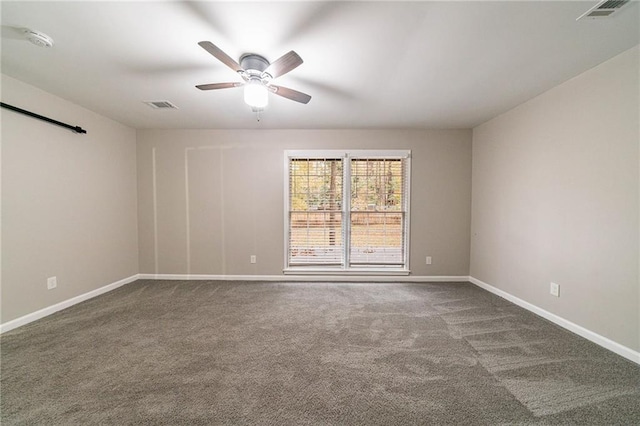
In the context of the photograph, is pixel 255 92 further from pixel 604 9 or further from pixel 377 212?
pixel 377 212

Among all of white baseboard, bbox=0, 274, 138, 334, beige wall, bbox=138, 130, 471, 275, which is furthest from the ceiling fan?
white baseboard, bbox=0, 274, 138, 334

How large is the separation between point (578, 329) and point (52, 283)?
18.4 ft

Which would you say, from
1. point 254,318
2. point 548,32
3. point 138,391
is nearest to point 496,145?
point 548,32

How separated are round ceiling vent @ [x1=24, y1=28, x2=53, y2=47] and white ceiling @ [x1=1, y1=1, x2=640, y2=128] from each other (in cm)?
5

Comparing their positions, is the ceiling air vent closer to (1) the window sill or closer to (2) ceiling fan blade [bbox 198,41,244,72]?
(2) ceiling fan blade [bbox 198,41,244,72]

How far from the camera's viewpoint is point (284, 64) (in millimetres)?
1744

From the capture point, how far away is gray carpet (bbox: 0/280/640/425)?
137 centimetres

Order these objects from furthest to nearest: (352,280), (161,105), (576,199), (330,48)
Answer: (352,280) < (161,105) < (576,199) < (330,48)

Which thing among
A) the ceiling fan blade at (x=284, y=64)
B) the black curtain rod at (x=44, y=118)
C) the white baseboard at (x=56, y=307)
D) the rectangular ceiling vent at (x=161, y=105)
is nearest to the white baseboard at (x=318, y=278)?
the white baseboard at (x=56, y=307)

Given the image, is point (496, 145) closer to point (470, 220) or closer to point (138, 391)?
point (470, 220)

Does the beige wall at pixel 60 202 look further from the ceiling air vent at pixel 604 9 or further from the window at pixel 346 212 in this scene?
the ceiling air vent at pixel 604 9

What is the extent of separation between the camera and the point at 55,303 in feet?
8.79

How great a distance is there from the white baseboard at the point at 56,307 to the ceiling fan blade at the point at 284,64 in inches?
137

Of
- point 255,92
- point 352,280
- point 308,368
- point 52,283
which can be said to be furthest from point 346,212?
point 52,283
